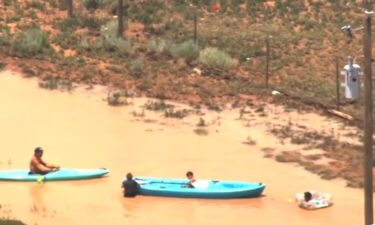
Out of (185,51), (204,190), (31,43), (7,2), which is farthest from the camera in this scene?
(7,2)

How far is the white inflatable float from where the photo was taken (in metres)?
15.7

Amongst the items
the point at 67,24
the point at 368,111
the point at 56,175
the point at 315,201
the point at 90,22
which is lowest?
the point at 315,201

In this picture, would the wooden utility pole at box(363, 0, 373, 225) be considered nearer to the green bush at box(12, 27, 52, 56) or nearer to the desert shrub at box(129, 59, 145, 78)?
the desert shrub at box(129, 59, 145, 78)

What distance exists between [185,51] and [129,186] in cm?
1409

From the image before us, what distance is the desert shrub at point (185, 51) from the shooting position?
96.7 feet

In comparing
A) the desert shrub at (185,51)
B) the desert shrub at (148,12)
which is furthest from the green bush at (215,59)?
the desert shrub at (148,12)

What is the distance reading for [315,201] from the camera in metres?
15.8

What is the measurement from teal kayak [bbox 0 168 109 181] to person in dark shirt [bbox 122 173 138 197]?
1729 millimetres

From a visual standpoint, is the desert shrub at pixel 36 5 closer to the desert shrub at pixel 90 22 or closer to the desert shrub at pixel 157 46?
the desert shrub at pixel 90 22

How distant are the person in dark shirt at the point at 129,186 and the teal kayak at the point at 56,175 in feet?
5.67

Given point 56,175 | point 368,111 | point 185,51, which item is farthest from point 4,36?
point 368,111

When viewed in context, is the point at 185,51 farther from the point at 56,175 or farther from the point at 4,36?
the point at 56,175

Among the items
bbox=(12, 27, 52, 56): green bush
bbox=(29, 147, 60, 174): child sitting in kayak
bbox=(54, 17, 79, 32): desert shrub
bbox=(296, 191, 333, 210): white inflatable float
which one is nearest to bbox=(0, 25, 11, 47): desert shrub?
bbox=(12, 27, 52, 56): green bush

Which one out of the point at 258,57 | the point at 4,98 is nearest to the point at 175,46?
the point at 258,57
